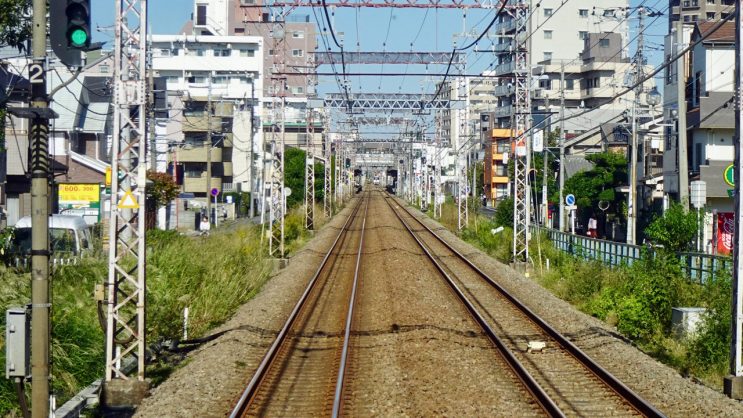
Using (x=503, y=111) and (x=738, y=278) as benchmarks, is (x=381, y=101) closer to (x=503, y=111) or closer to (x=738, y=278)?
(x=503, y=111)

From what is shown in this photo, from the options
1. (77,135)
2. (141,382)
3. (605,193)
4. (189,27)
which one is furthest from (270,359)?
(189,27)

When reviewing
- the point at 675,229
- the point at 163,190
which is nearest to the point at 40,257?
the point at 675,229

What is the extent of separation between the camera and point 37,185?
7852 mm

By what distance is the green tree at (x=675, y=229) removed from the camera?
1980 centimetres

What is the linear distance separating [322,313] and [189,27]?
89.4m

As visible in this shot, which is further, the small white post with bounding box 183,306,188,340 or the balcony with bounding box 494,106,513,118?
the balcony with bounding box 494,106,513,118

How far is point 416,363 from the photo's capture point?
1201 centimetres

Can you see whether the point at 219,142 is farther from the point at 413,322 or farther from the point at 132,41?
the point at 132,41

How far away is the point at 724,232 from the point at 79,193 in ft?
71.0

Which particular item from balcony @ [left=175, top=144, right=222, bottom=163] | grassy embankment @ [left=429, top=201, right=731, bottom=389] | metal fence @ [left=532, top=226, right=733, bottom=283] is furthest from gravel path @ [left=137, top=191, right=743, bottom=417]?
balcony @ [left=175, top=144, right=222, bottom=163]

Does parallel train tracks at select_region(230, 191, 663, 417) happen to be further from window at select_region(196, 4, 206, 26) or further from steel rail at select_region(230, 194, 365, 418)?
window at select_region(196, 4, 206, 26)

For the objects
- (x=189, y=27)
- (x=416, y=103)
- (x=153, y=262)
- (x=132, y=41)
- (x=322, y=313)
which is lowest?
(x=322, y=313)

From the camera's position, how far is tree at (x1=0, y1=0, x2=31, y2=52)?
1412 cm

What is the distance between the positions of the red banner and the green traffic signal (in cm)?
2312
